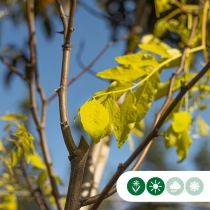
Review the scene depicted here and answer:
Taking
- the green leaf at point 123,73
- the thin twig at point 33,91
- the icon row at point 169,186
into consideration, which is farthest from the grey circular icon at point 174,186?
the thin twig at point 33,91

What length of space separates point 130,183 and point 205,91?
0.77 feet

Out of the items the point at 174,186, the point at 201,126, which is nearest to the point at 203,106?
the point at 201,126

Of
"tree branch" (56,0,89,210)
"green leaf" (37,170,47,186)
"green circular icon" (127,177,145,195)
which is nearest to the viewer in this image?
"tree branch" (56,0,89,210)

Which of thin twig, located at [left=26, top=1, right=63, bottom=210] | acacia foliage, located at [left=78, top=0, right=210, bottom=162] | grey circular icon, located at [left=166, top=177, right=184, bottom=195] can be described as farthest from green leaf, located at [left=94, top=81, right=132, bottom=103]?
thin twig, located at [left=26, top=1, right=63, bottom=210]

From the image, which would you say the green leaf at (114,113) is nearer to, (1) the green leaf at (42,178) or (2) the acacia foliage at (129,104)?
(2) the acacia foliage at (129,104)

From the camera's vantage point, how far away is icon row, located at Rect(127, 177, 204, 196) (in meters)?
0.37

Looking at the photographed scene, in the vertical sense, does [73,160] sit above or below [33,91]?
below

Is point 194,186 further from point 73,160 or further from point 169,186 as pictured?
A: point 73,160

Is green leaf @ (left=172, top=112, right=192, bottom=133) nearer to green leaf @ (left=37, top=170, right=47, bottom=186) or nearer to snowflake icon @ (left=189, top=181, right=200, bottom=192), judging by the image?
snowflake icon @ (left=189, top=181, right=200, bottom=192)

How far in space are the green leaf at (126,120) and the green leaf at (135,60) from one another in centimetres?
6

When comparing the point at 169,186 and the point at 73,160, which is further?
the point at 169,186

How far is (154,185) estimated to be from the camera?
0.38 meters

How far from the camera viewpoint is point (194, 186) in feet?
1.23

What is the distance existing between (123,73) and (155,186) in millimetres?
112
